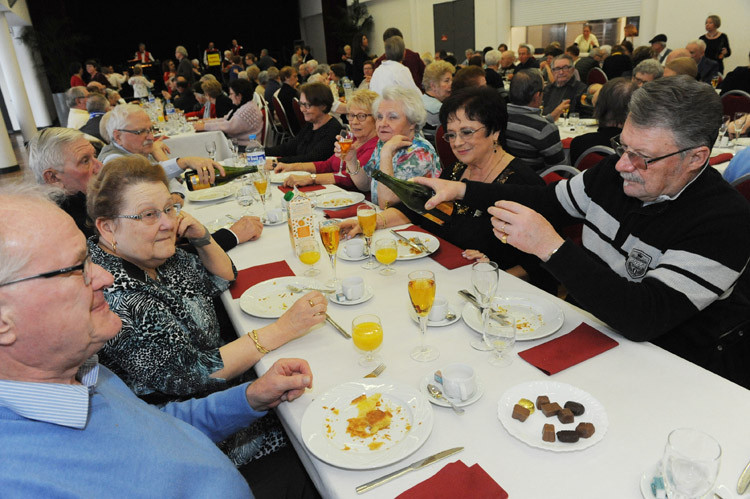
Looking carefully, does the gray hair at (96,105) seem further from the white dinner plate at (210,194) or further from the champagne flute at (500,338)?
the champagne flute at (500,338)

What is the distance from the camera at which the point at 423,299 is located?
1474 mm

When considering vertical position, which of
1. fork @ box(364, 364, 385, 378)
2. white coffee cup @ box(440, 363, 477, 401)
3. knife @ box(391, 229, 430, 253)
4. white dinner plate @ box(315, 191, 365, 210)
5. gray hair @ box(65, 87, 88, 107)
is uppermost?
gray hair @ box(65, 87, 88, 107)

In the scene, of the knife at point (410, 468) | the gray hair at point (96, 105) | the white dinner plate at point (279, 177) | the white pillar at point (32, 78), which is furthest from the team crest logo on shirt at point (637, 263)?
the white pillar at point (32, 78)

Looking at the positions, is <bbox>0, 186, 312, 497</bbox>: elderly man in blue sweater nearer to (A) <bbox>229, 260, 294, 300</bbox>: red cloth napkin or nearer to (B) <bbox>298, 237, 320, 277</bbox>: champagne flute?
(A) <bbox>229, 260, 294, 300</bbox>: red cloth napkin

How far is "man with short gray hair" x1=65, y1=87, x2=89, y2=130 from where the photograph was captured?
673 centimetres

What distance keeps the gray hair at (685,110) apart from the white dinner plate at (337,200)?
6.27ft

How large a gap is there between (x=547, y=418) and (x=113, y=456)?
0.98 meters

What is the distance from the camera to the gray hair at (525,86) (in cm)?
453

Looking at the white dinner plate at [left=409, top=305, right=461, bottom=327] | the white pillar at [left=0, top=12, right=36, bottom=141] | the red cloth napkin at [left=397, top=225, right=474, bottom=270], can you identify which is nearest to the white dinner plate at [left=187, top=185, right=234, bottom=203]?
the red cloth napkin at [left=397, top=225, right=474, bottom=270]

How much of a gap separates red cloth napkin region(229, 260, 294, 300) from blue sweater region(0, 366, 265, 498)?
863 mm

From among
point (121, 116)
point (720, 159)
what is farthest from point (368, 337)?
point (121, 116)

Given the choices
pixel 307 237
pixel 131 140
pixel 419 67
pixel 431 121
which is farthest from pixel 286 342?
pixel 419 67

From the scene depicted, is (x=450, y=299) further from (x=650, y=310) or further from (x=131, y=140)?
Answer: (x=131, y=140)

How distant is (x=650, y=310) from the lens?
141 centimetres
